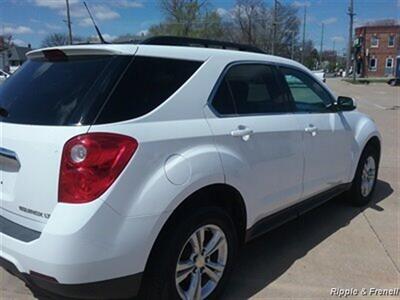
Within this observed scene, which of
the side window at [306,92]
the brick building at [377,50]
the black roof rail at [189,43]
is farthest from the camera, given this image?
the brick building at [377,50]

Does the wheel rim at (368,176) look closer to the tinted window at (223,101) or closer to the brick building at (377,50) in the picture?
the tinted window at (223,101)

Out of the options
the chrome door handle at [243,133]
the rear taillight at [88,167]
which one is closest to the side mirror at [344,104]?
the chrome door handle at [243,133]

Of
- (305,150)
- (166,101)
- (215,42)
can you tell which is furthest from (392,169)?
(166,101)

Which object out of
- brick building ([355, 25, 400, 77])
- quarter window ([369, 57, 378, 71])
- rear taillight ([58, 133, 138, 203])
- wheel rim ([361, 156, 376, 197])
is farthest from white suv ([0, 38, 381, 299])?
quarter window ([369, 57, 378, 71])

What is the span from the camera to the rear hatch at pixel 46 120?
246cm

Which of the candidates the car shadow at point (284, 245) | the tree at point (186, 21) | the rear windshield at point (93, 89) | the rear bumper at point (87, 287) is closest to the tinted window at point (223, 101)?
the rear windshield at point (93, 89)

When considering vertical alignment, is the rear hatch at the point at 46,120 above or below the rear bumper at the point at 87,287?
above

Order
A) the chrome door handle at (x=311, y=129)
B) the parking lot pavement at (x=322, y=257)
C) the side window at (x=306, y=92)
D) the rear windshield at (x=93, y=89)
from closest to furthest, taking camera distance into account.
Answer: the rear windshield at (x=93, y=89) → the parking lot pavement at (x=322, y=257) → the chrome door handle at (x=311, y=129) → the side window at (x=306, y=92)

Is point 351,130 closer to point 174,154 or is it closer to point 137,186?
point 174,154

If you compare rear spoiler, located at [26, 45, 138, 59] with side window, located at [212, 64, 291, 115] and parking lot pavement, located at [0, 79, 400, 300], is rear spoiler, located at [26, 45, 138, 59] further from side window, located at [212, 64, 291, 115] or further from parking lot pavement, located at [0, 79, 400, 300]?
parking lot pavement, located at [0, 79, 400, 300]

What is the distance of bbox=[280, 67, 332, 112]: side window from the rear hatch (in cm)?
188

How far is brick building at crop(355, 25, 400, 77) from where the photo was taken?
249 ft

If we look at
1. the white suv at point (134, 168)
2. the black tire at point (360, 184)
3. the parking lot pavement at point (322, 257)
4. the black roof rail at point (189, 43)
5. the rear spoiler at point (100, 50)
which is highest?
the black roof rail at point (189, 43)

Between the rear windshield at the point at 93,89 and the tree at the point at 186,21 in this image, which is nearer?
the rear windshield at the point at 93,89
